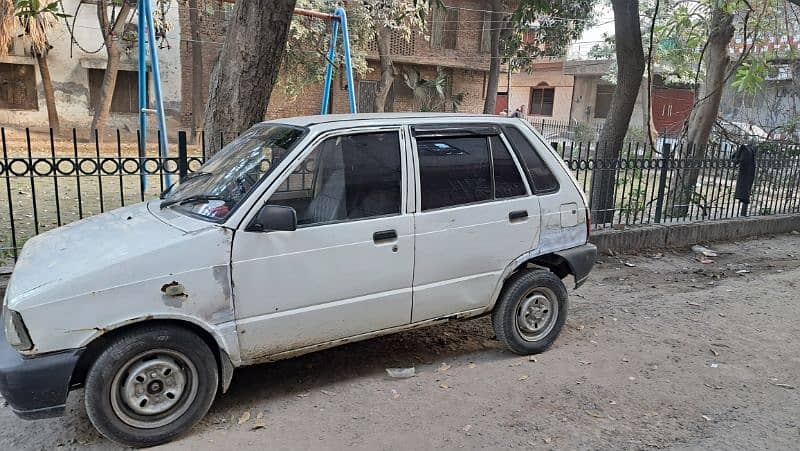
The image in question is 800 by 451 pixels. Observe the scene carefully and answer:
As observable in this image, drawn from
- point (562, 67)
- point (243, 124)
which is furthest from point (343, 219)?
point (562, 67)

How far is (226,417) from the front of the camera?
377 cm

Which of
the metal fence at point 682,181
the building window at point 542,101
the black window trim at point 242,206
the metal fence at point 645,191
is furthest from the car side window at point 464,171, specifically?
the building window at point 542,101

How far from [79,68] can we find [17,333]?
69.8ft

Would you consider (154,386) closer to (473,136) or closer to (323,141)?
(323,141)

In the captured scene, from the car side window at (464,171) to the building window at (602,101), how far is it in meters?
34.5

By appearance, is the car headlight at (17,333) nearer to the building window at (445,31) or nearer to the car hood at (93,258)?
the car hood at (93,258)

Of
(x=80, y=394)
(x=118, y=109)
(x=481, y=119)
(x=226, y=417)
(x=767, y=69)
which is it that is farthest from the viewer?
(x=118, y=109)

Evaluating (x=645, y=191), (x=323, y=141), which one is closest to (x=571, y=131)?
(x=645, y=191)

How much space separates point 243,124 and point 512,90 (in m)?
39.7

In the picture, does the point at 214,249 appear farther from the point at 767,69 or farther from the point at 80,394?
the point at 767,69

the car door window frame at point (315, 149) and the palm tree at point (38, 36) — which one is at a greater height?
the palm tree at point (38, 36)

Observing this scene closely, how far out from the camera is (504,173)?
14.7 feet

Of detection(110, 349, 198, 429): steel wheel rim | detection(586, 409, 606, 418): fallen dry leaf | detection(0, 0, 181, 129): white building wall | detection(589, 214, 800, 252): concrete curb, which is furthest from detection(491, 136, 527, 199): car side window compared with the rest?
detection(0, 0, 181, 129): white building wall

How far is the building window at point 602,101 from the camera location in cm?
3625
